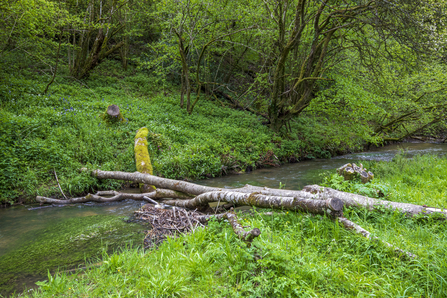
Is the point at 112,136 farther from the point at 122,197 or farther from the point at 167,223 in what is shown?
the point at 167,223

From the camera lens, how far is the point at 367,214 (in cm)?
375

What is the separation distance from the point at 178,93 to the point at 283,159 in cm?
834

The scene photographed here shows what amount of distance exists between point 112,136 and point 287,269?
844 cm

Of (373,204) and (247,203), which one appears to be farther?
(247,203)

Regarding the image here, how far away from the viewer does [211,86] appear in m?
18.1

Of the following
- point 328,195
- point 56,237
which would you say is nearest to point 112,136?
point 56,237

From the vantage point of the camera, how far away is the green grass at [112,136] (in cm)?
691

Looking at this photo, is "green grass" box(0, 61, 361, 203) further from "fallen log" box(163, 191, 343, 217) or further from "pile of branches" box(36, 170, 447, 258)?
"fallen log" box(163, 191, 343, 217)

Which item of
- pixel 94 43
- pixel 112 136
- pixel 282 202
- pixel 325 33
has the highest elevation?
pixel 94 43

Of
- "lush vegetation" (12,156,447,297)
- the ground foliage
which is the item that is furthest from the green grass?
"lush vegetation" (12,156,447,297)

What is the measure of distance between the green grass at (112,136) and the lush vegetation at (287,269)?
16.2 ft

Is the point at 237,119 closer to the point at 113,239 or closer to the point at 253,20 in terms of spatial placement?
the point at 253,20

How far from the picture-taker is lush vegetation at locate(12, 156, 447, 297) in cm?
227

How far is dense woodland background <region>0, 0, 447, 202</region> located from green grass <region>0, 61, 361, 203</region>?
0.18ft
